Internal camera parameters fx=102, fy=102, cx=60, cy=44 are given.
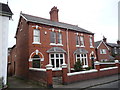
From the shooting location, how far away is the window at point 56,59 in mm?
14359

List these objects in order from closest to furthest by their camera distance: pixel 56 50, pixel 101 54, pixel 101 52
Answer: pixel 56 50 < pixel 101 54 < pixel 101 52

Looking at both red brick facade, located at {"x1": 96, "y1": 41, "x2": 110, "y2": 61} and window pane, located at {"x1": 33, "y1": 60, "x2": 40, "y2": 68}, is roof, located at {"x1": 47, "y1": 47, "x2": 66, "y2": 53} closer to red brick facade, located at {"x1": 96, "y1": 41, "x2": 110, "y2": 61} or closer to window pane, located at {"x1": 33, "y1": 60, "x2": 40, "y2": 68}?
window pane, located at {"x1": 33, "y1": 60, "x2": 40, "y2": 68}

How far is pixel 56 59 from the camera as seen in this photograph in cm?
1466

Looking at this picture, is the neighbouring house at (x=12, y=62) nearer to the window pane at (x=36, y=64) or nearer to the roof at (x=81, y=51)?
the window pane at (x=36, y=64)

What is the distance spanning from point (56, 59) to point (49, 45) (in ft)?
7.38

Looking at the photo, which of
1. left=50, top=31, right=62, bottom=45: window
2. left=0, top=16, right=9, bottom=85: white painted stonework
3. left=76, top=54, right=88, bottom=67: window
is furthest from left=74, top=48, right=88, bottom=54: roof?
left=0, top=16, right=9, bottom=85: white painted stonework

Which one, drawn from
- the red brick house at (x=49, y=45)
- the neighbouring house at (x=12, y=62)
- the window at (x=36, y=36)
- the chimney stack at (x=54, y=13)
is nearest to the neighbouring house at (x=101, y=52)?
the red brick house at (x=49, y=45)

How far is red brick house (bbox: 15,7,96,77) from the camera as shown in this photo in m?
13.2

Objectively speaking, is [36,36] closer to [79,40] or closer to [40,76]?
[40,76]

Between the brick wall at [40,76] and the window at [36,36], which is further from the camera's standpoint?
the window at [36,36]

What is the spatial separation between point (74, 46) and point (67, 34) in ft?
7.85

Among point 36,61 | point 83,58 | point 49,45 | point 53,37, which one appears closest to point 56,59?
point 49,45

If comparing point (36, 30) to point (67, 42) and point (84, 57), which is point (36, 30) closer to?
point (67, 42)

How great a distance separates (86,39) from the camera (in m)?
19.2
